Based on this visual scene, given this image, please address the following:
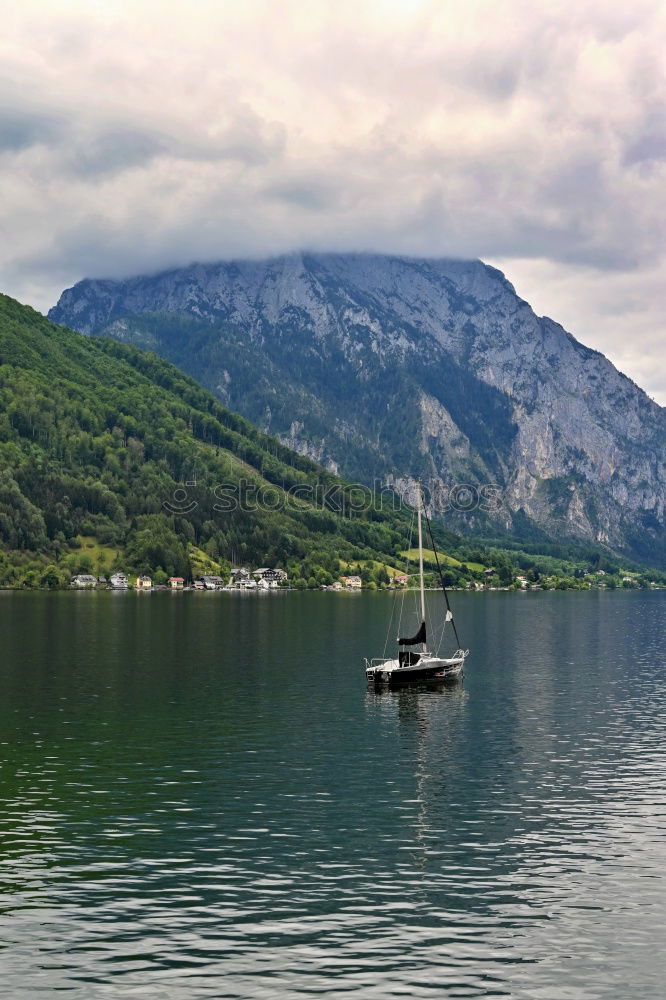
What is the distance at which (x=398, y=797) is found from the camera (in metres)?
63.0

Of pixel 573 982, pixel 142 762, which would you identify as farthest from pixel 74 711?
pixel 573 982

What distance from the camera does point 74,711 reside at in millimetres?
92125

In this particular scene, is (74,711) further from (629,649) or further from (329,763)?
(629,649)

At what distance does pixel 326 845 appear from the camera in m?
51.8

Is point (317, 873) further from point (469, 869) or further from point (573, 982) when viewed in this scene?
point (573, 982)

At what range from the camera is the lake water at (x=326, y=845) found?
120 ft

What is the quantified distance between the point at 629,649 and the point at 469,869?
461 ft

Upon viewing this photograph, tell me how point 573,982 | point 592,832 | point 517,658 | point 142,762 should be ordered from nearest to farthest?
point 573,982 → point 592,832 → point 142,762 → point 517,658

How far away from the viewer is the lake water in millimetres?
36531

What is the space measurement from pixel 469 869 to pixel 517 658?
112 metres

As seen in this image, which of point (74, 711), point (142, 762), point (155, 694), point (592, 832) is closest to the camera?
point (592, 832)

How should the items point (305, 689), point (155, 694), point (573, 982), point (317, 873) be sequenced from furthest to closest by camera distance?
point (305, 689) < point (155, 694) < point (317, 873) < point (573, 982)

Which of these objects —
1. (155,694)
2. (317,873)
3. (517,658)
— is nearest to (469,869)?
(317,873)

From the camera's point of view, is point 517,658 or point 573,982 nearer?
point 573,982
